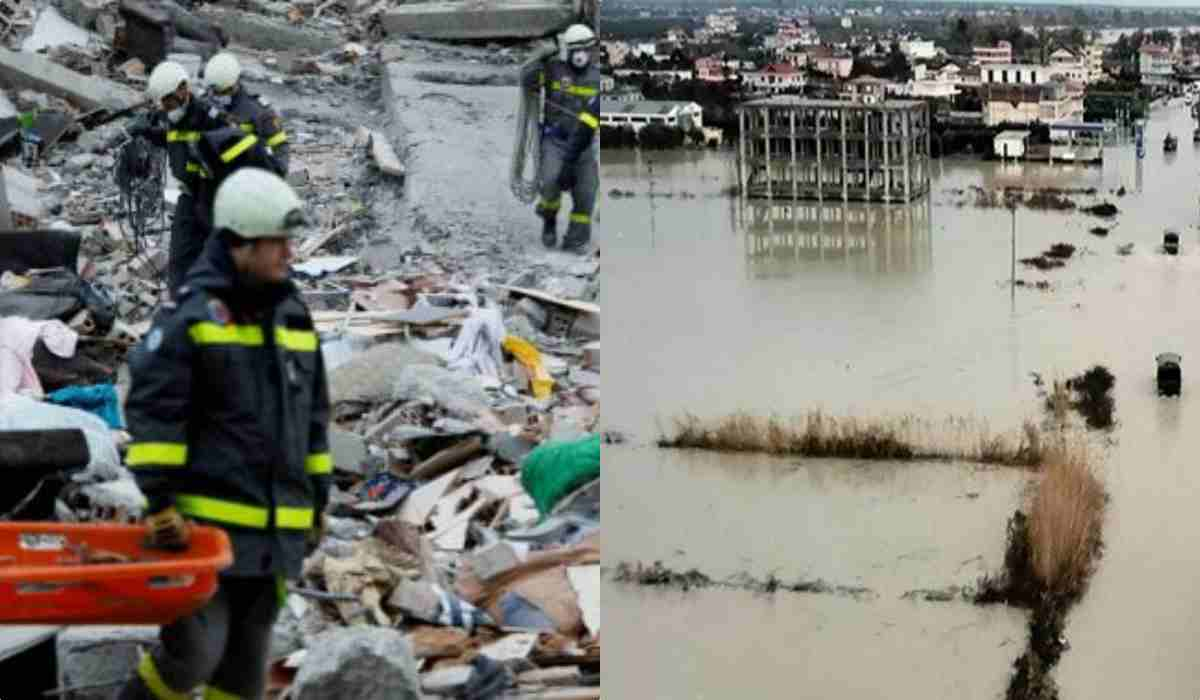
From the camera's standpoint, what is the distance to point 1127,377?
7.40 meters

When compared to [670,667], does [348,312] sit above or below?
above

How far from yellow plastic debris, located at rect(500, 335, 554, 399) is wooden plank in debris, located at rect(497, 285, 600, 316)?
16 centimetres

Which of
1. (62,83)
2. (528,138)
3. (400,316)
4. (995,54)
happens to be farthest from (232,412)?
(995,54)

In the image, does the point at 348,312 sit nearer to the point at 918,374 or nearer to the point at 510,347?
the point at 510,347

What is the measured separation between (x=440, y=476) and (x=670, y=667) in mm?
2908

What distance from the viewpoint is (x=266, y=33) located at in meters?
4.40

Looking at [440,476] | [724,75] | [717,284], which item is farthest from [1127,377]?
[724,75]

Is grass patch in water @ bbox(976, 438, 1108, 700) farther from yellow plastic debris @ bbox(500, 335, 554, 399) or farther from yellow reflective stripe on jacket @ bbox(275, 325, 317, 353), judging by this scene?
yellow reflective stripe on jacket @ bbox(275, 325, 317, 353)

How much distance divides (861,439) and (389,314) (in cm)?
425

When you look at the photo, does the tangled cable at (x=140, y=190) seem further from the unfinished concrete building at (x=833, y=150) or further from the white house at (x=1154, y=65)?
the white house at (x=1154, y=65)

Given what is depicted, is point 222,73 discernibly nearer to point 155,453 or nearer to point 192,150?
point 192,150

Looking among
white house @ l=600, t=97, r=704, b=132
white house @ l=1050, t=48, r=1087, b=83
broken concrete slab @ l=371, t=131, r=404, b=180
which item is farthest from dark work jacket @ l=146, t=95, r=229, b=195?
white house @ l=1050, t=48, r=1087, b=83

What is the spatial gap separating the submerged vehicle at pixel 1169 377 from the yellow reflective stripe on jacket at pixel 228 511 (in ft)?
20.8

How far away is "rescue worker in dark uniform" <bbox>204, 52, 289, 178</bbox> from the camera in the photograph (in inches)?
83.4
